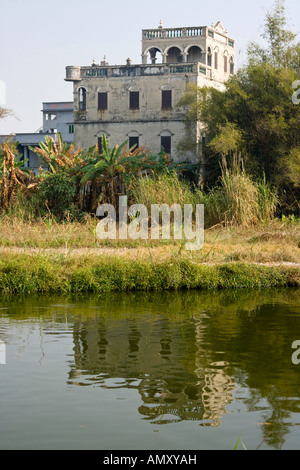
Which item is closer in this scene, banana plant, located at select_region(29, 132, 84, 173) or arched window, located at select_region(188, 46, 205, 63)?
banana plant, located at select_region(29, 132, 84, 173)

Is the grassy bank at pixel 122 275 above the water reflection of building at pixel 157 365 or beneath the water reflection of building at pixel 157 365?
above

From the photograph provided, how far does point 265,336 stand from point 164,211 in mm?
10257

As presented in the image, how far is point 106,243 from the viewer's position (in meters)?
16.0

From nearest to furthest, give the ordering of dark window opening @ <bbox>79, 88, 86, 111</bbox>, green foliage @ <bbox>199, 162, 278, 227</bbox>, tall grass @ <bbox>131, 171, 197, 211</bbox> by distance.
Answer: green foliage @ <bbox>199, 162, 278, 227</bbox> < tall grass @ <bbox>131, 171, 197, 211</bbox> < dark window opening @ <bbox>79, 88, 86, 111</bbox>

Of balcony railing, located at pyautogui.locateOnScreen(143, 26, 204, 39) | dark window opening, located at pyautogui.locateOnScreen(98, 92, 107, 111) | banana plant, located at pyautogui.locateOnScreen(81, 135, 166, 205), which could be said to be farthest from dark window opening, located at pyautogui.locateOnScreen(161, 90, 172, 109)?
banana plant, located at pyautogui.locateOnScreen(81, 135, 166, 205)

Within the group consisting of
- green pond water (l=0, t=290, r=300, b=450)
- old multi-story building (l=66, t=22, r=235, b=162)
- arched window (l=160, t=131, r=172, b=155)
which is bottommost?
green pond water (l=0, t=290, r=300, b=450)

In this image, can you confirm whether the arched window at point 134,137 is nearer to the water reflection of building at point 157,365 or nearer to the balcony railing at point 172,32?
the balcony railing at point 172,32

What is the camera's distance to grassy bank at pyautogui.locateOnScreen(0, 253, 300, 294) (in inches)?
481

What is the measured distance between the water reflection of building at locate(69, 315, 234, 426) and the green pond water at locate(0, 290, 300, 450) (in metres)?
0.01

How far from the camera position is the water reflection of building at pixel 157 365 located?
6.28 m

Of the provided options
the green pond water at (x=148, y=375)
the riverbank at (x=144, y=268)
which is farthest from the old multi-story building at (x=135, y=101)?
the green pond water at (x=148, y=375)

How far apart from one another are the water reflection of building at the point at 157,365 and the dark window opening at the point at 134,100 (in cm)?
2642

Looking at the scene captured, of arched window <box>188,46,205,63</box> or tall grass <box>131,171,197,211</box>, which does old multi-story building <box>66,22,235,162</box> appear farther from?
tall grass <box>131,171,197,211</box>
